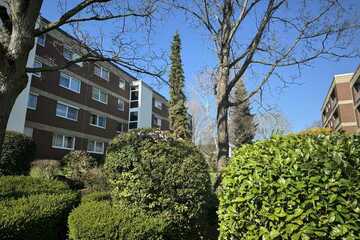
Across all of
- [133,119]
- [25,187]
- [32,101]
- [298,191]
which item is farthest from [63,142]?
[298,191]

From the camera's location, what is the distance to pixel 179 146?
6.05 meters

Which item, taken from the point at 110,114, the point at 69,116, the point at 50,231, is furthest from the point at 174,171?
the point at 110,114

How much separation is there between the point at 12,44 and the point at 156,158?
3822 millimetres

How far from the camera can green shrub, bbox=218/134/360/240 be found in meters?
2.97

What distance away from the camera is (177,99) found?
3203cm

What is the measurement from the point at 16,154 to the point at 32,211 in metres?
10.1

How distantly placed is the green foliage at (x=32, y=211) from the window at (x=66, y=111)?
19.6 m

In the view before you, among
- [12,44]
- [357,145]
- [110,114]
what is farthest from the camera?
[110,114]

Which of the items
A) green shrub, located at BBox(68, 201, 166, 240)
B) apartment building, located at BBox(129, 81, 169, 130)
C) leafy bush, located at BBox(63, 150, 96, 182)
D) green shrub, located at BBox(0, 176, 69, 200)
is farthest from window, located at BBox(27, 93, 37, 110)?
green shrub, located at BBox(68, 201, 166, 240)

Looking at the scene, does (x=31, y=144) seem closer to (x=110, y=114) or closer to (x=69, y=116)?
(x=69, y=116)

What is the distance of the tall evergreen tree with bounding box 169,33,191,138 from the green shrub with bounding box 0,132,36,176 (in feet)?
53.7

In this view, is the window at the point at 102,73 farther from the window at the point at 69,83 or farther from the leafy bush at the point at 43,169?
the leafy bush at the point at 43,169

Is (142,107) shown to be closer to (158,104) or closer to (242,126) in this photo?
(158,104)

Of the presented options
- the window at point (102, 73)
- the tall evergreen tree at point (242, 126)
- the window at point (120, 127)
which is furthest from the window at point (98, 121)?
the tall evergreen tree at point (242, 126)
